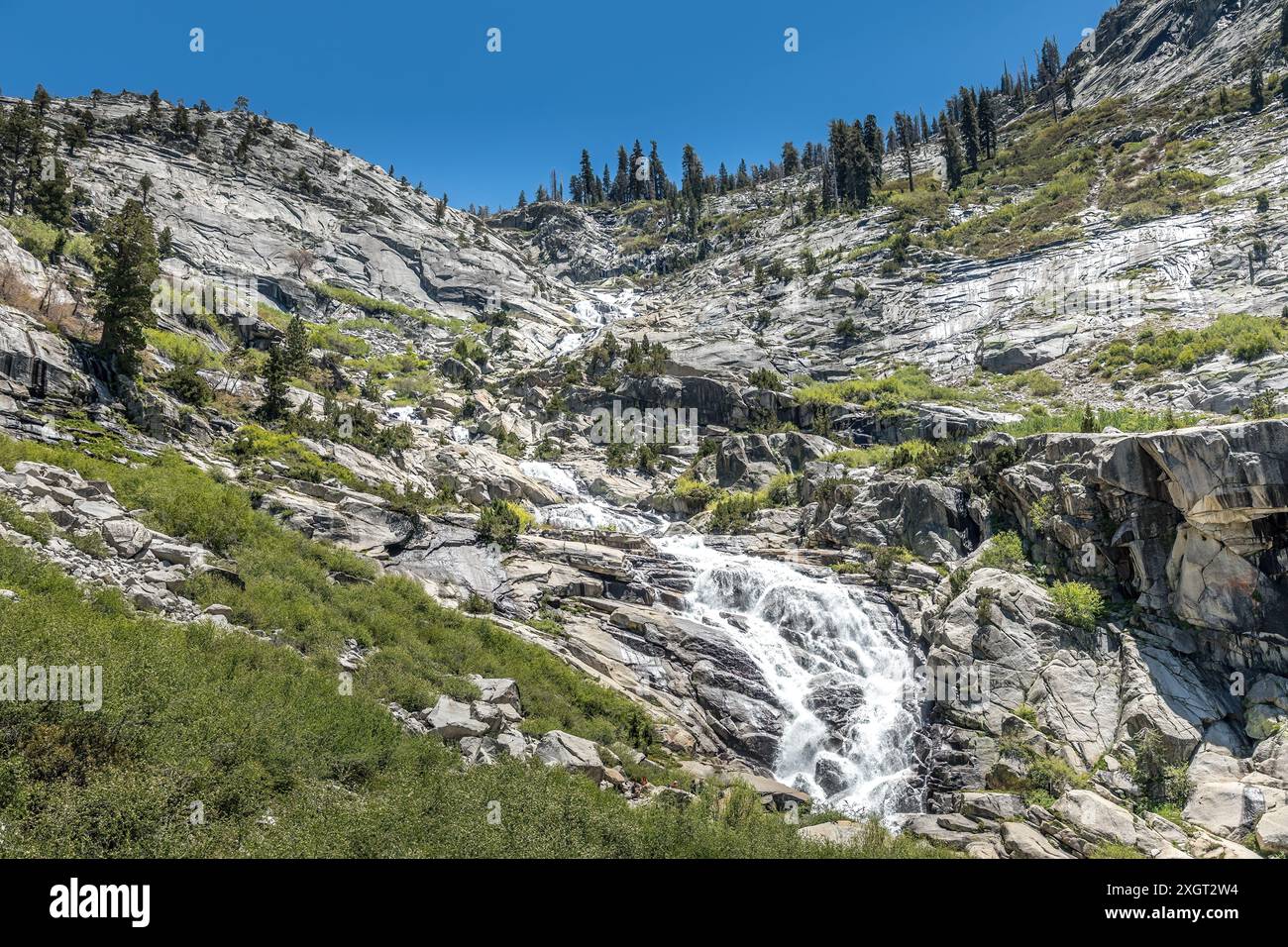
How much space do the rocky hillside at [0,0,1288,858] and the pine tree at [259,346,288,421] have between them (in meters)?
0.25

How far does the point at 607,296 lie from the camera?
294ft

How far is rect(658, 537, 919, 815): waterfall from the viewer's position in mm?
18297

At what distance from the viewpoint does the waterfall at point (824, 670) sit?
60.0 feet

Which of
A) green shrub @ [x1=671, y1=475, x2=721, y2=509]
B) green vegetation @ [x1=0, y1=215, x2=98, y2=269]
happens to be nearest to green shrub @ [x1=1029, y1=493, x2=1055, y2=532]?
green shrub @ [x1=671, y1=475, x2=721, y2=509]

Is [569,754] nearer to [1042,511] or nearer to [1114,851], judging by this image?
[1114,851]

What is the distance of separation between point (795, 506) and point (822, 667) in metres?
14.1

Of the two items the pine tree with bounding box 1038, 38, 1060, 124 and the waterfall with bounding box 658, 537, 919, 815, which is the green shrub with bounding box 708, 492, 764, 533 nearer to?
the waterfall with bounding box 658, 537, 919, 815

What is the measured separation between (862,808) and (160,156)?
9012 cm

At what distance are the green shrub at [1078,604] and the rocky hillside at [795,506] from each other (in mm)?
116

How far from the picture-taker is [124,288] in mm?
22672

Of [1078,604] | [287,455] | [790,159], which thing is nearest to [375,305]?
[287,455]

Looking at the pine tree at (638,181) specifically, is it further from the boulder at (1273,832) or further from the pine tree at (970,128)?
the boulder at (1273,832)

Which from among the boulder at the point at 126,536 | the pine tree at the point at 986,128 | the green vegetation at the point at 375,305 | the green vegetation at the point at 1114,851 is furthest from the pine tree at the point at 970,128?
the boulder at the point at 126,536
